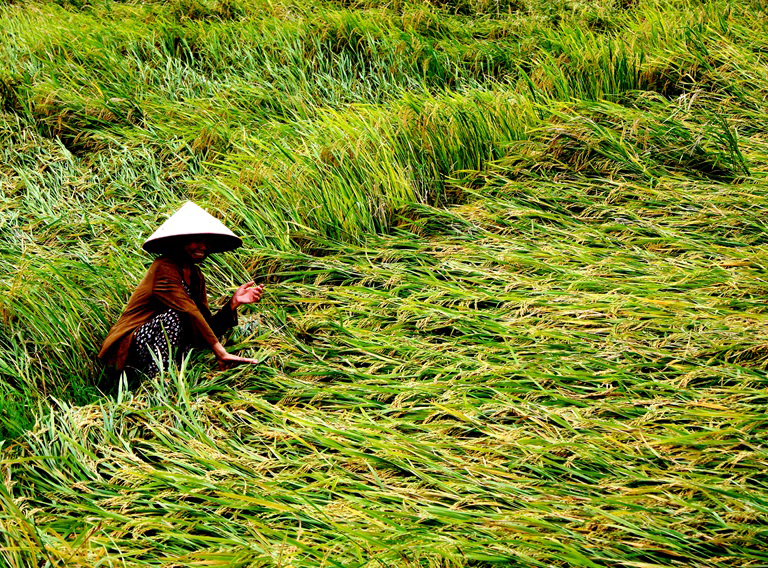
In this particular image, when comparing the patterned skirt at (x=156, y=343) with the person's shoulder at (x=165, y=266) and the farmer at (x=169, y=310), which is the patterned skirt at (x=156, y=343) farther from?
the person's shoulder at (x=165, y=266)

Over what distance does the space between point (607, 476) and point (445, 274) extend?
1.37m

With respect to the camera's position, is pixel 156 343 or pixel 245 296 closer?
pixel 156 343

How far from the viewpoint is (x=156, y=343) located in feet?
9.45

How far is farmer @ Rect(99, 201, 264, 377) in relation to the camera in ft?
9.39

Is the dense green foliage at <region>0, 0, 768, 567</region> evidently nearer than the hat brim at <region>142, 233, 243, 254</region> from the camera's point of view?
Yes

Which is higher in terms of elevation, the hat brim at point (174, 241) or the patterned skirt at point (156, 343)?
the hat brim at point (174, 241)

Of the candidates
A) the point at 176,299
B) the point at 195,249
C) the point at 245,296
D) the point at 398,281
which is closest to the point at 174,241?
the point at 195,249

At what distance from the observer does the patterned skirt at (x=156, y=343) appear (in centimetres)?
286

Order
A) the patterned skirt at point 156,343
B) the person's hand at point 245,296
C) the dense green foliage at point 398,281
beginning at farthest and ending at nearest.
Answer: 1. the person's hand at point 245,296
2. the patterned skirt at point 156,343
3. the dense green foliage at point 398,281

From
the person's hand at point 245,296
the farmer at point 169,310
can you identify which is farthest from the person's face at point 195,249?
the person's hand at point 245,296

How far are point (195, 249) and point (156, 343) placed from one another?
392 mm

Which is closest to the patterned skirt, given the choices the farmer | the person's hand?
the farmer

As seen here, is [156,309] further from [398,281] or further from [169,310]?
[398,281]

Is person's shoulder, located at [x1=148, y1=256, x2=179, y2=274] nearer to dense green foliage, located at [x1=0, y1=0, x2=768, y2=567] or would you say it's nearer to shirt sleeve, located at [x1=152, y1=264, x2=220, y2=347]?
shirt sleeve, located at [x1=152, y1=264, x2=220, y2=347]
